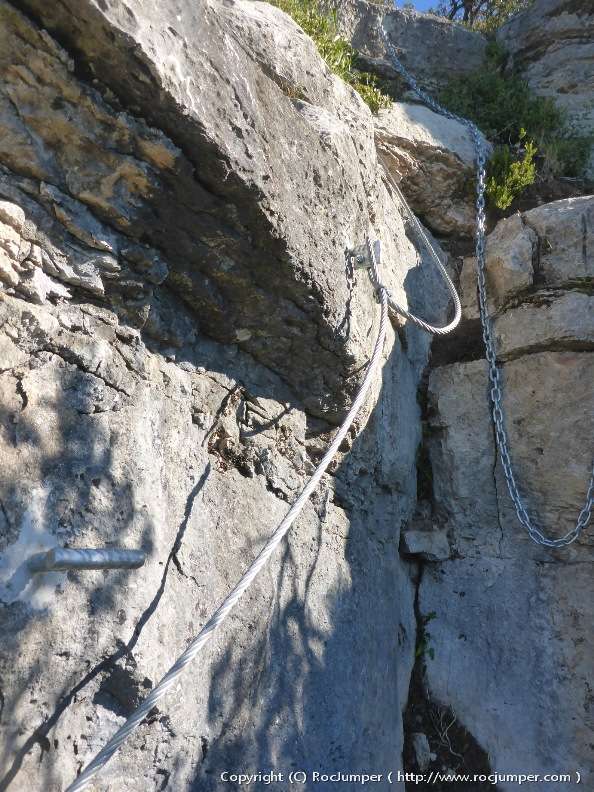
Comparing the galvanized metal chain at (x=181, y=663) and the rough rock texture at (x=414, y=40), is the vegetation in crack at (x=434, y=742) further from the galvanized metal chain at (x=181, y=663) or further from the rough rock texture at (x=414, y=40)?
the rough rock texture at (x=414, y=40)

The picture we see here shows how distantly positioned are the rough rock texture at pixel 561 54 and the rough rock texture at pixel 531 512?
8.04 ft

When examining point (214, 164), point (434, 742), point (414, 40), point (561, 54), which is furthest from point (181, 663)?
point (561, 54)

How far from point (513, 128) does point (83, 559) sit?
5523 millimetres

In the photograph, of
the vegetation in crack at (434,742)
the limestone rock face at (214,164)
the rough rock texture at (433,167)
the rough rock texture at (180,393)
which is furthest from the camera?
the rough rock texture at (433,167)

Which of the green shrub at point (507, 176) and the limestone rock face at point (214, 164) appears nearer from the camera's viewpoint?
the limestone rock face at point (214, 164)

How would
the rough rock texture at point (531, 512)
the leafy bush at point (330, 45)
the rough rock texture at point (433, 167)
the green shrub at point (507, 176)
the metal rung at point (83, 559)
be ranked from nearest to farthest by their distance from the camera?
the metal rung at point (83, 559) → the rough rock texture at point (531, 512) → the leafy bush at point (330, 45) → the rough rock texture at point (433, 167) → the green shrub at point (507, 176)

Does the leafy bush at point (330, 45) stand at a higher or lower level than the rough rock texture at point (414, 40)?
lower

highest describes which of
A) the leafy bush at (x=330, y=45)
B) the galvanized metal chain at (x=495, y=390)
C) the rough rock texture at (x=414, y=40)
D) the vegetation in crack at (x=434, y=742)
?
the rough rock texture at (x=414, y=40)

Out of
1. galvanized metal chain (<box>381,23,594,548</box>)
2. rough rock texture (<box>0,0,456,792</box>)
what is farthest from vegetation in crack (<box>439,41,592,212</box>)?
rough rock texture (<box>0,0,456,792</box>)

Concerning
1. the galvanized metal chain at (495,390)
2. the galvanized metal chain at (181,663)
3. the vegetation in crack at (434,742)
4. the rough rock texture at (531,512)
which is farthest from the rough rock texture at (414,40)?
the vegetation in crack at (434,742)

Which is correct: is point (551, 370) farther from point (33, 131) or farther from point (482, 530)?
point (33, 131)

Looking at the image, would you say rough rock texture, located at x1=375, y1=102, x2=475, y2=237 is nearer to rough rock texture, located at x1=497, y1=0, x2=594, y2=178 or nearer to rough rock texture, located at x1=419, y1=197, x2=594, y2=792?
rough rock texture, located at x1=419, y1=197, x2=594, y2=792

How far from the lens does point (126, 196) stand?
236 cm

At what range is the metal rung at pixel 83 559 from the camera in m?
1.77
